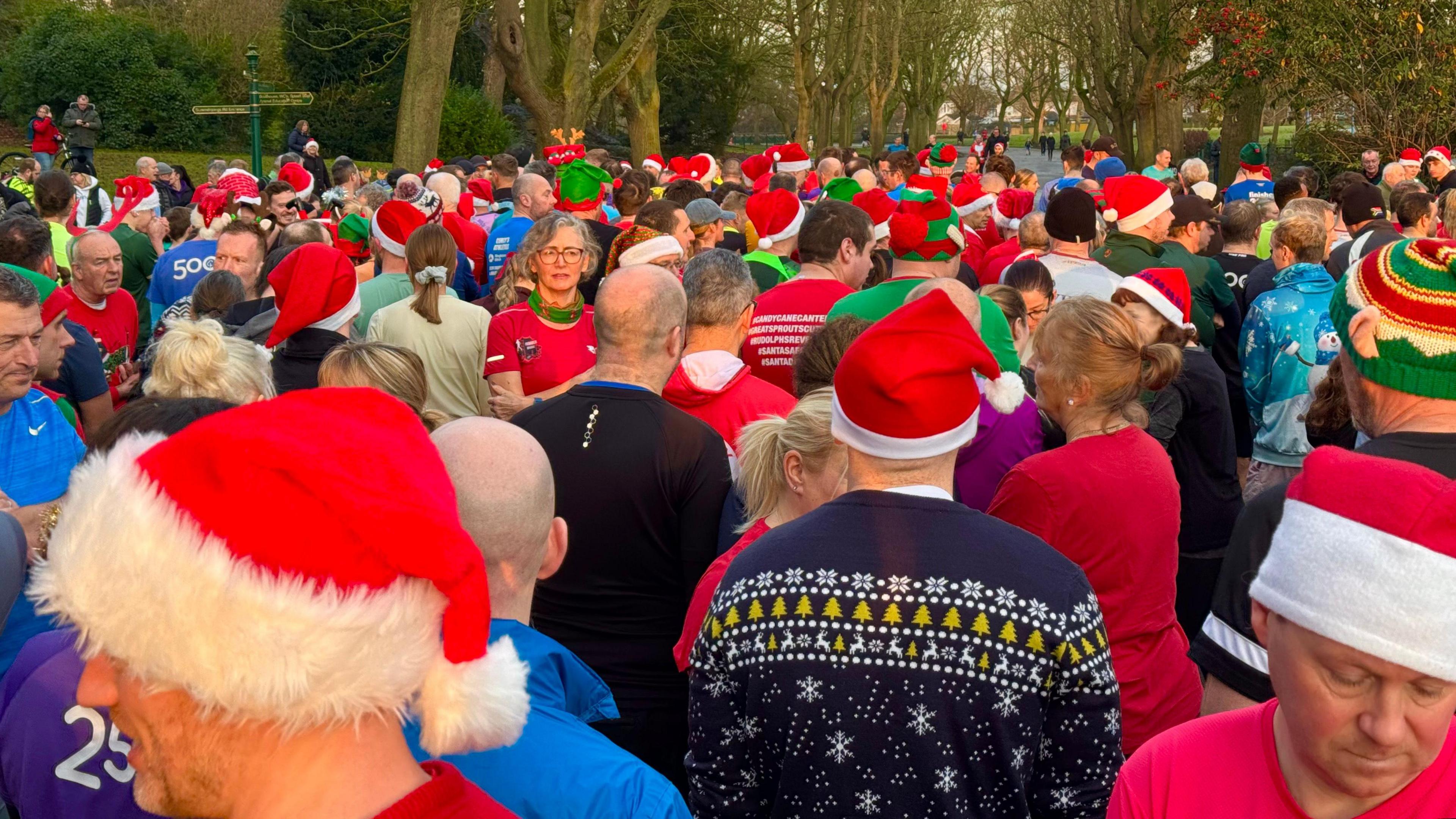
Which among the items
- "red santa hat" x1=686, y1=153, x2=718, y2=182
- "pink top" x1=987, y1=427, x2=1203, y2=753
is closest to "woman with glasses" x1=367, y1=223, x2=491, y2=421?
"pink top" x1=987, y1=427, x2=1203, y2=753

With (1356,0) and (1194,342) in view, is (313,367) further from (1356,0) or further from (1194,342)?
(1356,0)

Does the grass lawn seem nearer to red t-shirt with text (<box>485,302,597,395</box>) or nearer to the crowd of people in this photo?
red t-shirt with text (<box>485,302,597,395</box>)

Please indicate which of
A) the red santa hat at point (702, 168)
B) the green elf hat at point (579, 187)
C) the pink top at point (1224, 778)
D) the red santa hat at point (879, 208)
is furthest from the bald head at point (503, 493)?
the red santa hat at point (702, 168)

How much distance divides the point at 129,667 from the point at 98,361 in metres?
4.53

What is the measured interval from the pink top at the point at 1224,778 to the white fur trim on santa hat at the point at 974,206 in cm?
878

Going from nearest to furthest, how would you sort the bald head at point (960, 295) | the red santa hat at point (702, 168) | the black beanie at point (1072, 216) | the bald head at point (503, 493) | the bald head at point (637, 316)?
the bald head at point (503, 493), the bald head at point (637, 316), the bald head at point (960, 295), the black beanie at point (1072, 216), the red santa hat at point (702, 168)

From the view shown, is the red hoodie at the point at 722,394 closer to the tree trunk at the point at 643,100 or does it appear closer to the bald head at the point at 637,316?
the bald head at the point at 637,316

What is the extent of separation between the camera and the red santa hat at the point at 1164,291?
488 centimetres

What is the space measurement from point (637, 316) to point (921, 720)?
2076mm

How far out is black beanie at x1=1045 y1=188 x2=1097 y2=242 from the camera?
23.1 ft

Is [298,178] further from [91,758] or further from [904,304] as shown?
[91,758]

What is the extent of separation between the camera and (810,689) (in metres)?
2.58

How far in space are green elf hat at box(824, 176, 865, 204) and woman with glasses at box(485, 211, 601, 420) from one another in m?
3.80

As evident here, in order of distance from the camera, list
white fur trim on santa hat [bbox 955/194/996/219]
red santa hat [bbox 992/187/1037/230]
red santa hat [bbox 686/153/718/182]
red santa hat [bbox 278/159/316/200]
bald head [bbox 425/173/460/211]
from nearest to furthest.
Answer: white fur trim on santa hat [bbox 955/194/996/219] < bald head [bbox 425/173/460/211] < red santa hat [bbox 992/187/1037/230] < red santa hat [bbox 278/159/316/200] < red santa hat [bbox 686/153/718/182]
